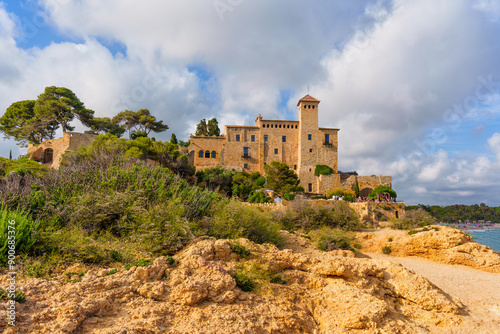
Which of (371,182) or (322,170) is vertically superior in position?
(322,170)

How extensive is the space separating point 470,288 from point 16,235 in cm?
1079

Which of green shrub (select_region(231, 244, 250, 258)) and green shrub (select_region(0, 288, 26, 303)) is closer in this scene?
green shrub (select_region(0, 288, 26, 303))

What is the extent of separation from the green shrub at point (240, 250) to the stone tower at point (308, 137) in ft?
115

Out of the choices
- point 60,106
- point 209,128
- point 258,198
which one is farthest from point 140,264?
point 209,128

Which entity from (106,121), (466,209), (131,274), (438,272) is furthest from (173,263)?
(466,209)

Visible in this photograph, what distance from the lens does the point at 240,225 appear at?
8.31 m

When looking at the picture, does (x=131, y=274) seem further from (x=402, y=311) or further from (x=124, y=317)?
(x=402, y=311)

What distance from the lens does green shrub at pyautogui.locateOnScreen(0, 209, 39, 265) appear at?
4848mm

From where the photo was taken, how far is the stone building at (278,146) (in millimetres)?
40875

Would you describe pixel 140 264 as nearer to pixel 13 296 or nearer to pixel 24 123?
pixel 13 296

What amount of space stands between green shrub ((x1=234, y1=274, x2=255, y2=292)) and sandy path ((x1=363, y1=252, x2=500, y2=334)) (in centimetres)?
352

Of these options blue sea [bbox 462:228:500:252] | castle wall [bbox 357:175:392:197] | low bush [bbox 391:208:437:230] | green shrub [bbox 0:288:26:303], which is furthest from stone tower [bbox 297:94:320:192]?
green shrub [bbox 0:288:26:303]


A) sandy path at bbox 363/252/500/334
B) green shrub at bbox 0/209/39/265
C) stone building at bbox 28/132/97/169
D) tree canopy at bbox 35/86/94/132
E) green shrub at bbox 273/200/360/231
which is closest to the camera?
green shrub at bbox 0/209/39/265

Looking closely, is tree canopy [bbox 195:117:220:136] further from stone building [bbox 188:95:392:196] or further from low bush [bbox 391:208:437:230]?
low bush [bbox 391:208:437:230]
